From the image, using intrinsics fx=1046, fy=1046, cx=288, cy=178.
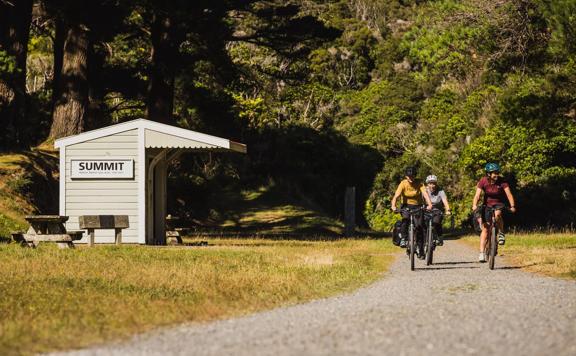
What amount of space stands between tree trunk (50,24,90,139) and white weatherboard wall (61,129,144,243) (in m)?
6.29

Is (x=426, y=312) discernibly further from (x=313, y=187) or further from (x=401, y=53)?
(x=401, y=53)

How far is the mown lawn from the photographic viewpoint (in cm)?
1008

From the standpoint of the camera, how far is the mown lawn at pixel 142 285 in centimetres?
1008

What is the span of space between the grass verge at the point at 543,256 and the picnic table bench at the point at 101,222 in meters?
8.93

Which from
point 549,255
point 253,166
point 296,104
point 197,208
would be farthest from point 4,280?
point 296,104

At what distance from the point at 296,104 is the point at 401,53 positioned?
32.9 metres

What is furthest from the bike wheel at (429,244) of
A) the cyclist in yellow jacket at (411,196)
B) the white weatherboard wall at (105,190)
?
the white weatherboard wall at (105,190)

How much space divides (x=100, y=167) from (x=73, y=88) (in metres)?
7.07

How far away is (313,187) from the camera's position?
Answer: 64.6 meters

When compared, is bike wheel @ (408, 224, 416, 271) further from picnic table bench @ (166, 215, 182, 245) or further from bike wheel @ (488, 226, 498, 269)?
picnic table bench @ (166, 215, 182, 245)

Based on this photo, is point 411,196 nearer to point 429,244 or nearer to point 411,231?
point 411,231

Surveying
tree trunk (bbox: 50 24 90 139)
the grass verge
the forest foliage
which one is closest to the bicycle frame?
the grass verge

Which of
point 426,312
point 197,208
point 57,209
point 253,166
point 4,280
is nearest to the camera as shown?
point 426,312

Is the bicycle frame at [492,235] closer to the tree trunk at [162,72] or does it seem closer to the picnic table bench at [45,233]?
the picnic table bench at [45,233]
